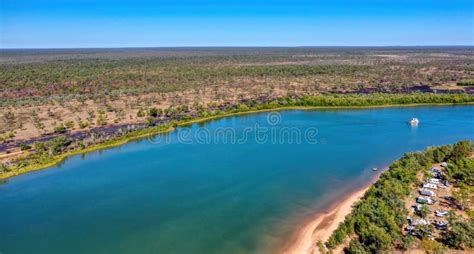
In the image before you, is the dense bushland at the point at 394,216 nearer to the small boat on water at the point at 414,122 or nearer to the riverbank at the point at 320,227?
the riverbank at the point at 320,227

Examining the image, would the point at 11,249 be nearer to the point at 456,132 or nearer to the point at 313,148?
the point at 313,148

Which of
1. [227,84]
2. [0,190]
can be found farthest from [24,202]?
[227,84]

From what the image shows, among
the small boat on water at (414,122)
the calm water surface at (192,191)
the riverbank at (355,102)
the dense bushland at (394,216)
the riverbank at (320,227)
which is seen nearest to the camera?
the dense bushland at (394,216)

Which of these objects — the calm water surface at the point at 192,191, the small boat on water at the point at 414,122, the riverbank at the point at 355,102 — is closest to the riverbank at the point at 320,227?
the calm water surface at the point at 192,191

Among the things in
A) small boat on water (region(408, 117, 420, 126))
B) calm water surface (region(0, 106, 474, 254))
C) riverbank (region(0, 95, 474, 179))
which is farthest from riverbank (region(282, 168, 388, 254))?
riverbank (region(0, 95, 474, 179))

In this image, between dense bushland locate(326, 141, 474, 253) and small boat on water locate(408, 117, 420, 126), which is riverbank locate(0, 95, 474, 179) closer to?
small boat on water locate(408, 117, 420, 126)
